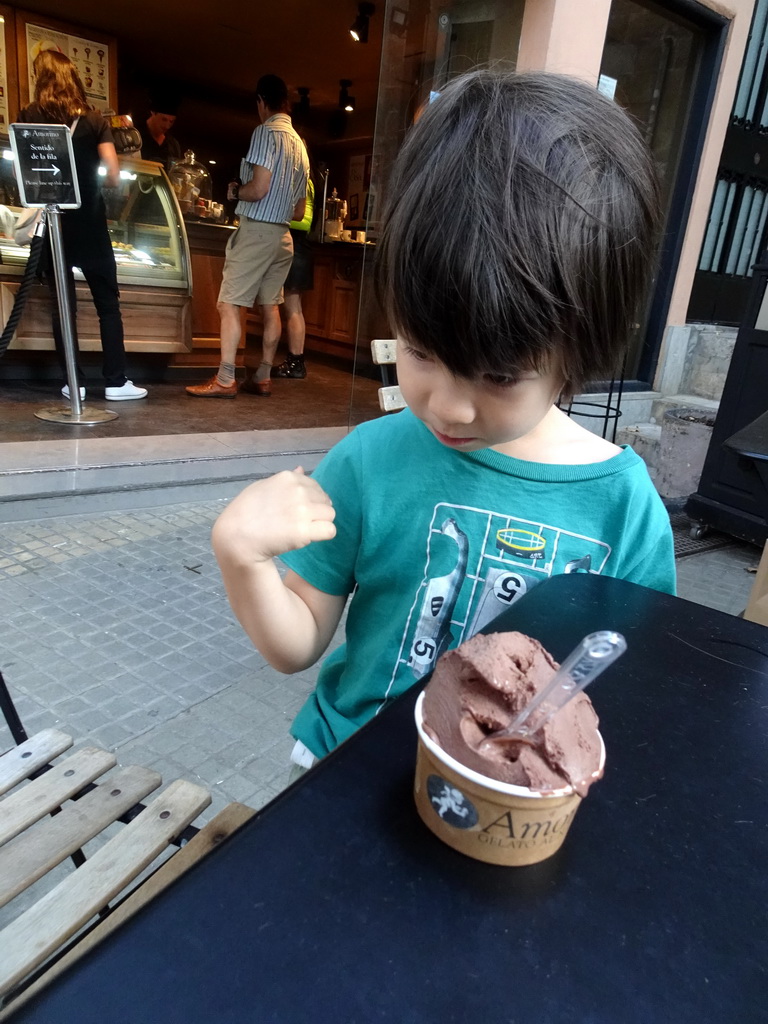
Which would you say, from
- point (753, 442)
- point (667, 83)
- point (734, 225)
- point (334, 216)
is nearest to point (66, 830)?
point (753, 442)

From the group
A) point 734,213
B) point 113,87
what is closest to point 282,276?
point 113,87

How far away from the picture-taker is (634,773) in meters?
0.74

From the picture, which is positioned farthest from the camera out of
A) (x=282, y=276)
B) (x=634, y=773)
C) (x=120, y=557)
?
(x=282, y=276)

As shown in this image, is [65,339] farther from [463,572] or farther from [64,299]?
[463,572]

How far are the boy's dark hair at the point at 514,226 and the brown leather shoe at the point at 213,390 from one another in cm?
536

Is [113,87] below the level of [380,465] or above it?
above

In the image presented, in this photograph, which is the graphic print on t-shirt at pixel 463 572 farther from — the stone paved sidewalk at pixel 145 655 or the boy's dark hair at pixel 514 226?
the stone paved sidewalk at pixel 145 655

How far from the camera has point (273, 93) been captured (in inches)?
211

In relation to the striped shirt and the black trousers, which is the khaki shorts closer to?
the striped shirt

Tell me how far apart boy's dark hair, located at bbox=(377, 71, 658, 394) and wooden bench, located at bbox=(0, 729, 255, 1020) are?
879 millimetres

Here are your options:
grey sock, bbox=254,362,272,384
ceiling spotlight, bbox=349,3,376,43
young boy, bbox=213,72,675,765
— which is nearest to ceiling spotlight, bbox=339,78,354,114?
ceiling spotlight, bbox=349,3,376,43

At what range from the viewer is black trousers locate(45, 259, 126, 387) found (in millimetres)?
4980

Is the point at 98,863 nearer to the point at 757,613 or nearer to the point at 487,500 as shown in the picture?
the point at 487,500

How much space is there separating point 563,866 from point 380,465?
2.12ft
